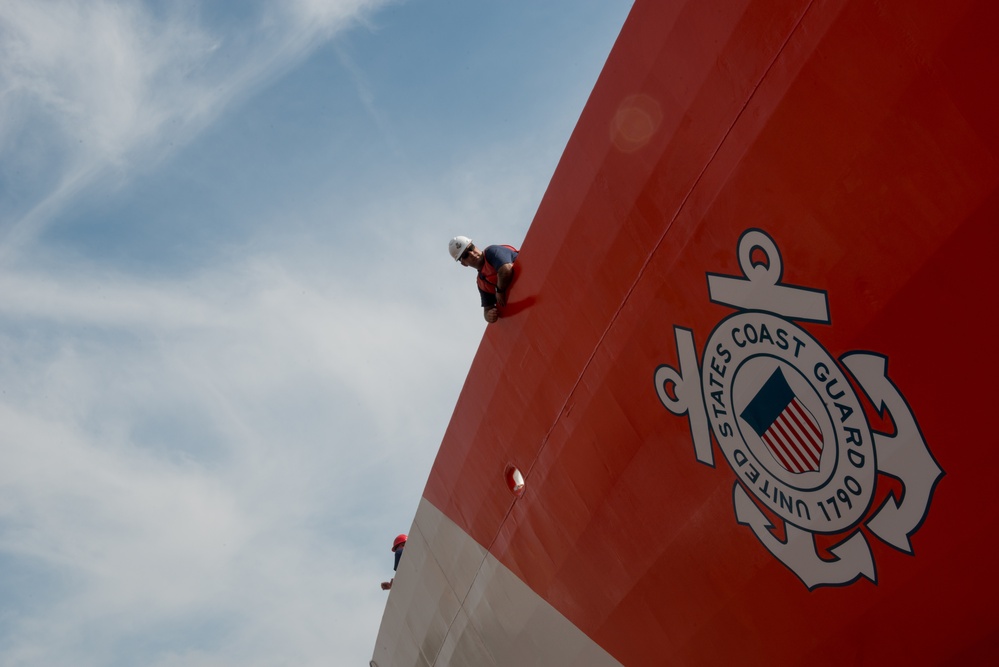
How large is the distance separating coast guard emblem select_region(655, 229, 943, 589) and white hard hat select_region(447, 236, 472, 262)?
100.0 inches

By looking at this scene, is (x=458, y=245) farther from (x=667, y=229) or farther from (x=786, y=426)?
(x=786, y=426)

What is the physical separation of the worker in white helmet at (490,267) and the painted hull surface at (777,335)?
165mm

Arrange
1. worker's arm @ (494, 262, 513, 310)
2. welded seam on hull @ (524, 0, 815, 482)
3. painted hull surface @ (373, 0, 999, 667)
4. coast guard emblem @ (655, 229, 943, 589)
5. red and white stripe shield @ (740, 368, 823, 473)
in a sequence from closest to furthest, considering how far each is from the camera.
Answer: painted hull surface @ (373, 0, 999, 667) → coast guard emblem @ (655, 229, 943, 589) → welded seam on hull @ (524, 0, 815, 482) → red and white stripe shield @ (740, 368, 823, 473) → worker's arm @ (494, 262, 513, 310)

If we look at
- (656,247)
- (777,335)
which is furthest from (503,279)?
(777,335)

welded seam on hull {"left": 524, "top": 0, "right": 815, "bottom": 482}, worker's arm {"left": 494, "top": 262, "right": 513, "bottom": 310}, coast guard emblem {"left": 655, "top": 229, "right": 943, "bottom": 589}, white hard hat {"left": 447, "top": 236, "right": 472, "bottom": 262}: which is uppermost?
white hard hat {"left": 447, "top": 236, "right": 472, "bottom": 262}

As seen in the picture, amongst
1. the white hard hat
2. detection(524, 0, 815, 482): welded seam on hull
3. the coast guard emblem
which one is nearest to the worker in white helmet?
the white hard hat

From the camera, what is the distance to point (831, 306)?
10.6ft

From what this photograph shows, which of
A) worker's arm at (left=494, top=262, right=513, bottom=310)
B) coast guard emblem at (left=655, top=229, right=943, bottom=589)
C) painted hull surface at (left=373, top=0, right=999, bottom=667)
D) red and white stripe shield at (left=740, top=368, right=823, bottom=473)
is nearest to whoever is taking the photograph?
painted hull surface at (left=373, top=0, right=999, bottom=667)

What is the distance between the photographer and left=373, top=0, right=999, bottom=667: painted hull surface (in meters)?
2.85

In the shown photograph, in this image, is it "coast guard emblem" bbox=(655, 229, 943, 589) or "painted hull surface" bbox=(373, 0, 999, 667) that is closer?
"painted hull surface" bbox=(373, 0, 999, 667)

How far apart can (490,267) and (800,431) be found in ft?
9.96

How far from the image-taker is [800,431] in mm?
3455

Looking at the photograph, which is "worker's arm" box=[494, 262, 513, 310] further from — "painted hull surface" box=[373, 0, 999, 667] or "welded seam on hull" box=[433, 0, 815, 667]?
"welded seam on hull" box=[433, 0, 815, 667]

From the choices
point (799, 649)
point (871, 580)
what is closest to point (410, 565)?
point (799, 649)
